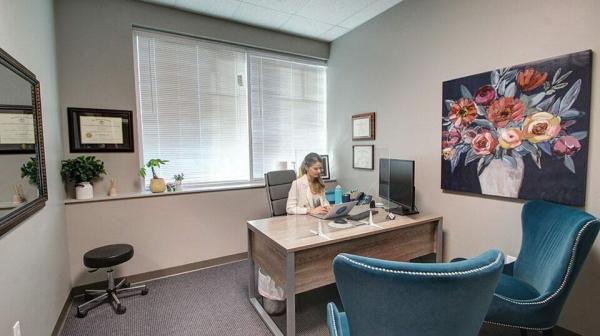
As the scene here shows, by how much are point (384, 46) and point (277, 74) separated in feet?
4.61

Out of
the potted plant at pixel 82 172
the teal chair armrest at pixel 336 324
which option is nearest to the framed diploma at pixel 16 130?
the potted plant at pixel 82 172

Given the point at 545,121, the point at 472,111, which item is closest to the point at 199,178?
the point at 472,111

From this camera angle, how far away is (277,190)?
277 centimetres

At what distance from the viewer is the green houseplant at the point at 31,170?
5.03 ft

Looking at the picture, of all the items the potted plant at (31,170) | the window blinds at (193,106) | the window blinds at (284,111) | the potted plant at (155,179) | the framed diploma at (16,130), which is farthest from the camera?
the window blinds at (284,111)

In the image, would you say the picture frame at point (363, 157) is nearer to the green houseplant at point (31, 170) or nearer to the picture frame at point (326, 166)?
the picture frame at point (326, 166)

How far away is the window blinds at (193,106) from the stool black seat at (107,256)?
863mm

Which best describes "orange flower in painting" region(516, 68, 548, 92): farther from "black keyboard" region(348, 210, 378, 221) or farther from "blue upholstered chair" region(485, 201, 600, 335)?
"black keyboard" region(348, 210, 378, 221)

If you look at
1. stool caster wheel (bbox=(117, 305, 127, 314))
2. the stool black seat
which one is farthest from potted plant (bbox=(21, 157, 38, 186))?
stool caster wheel (bbox=(117, 305, 127, 314))

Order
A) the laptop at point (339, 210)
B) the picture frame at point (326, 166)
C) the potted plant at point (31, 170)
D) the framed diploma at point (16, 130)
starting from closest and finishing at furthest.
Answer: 1. the framed diploma at point (16, 130)
2. the potted plant at point (31, 170)
3. the laptop at point (339, 210)
4. the picture frame at point (326, 166)

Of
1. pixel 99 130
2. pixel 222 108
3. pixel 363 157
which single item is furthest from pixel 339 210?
pixel 99 130

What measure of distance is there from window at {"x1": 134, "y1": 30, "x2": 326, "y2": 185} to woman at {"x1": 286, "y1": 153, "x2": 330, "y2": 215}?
121 centimetres

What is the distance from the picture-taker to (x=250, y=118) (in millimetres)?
3557

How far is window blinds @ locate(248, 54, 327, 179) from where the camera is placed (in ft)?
11.9
